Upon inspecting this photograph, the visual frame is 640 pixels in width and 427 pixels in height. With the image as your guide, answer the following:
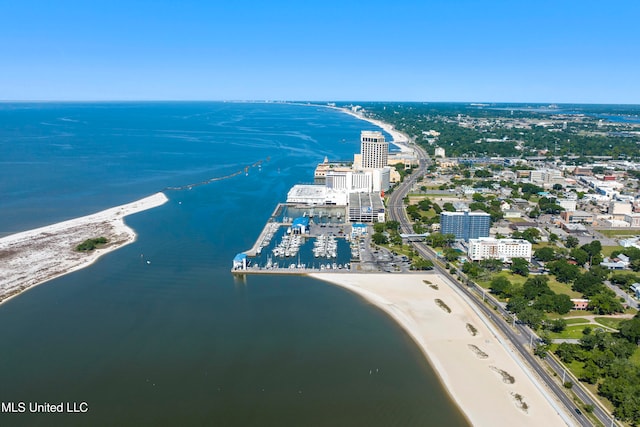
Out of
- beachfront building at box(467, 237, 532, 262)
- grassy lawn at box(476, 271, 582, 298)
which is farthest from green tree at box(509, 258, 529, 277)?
beachfront building at box(467, 237, 532, 262)

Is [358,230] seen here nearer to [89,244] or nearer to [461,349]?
[461,349]

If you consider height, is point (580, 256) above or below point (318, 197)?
below

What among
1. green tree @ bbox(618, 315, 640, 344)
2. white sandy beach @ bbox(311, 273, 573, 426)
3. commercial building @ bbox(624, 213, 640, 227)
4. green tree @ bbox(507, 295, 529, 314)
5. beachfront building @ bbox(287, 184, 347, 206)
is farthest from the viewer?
beachfront building @ bbox(287, 184, 347, 206)

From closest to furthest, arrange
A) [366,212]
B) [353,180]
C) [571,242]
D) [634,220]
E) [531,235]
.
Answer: [571,242], [531,235], [634,220], [366,212], [353,180]

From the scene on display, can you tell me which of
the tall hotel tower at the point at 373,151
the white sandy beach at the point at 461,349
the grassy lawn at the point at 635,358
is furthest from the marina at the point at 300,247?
the tall hotel tower at the point at 373,151

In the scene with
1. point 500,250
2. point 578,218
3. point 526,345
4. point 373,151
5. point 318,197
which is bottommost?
point 526,345

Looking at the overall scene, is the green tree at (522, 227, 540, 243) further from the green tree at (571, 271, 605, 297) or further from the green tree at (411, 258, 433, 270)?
the green tree at (411, 258, 433, 270)

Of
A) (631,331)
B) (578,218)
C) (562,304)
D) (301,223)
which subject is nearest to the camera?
(631,331)

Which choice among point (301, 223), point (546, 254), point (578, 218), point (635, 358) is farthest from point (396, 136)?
point (635, 358)
